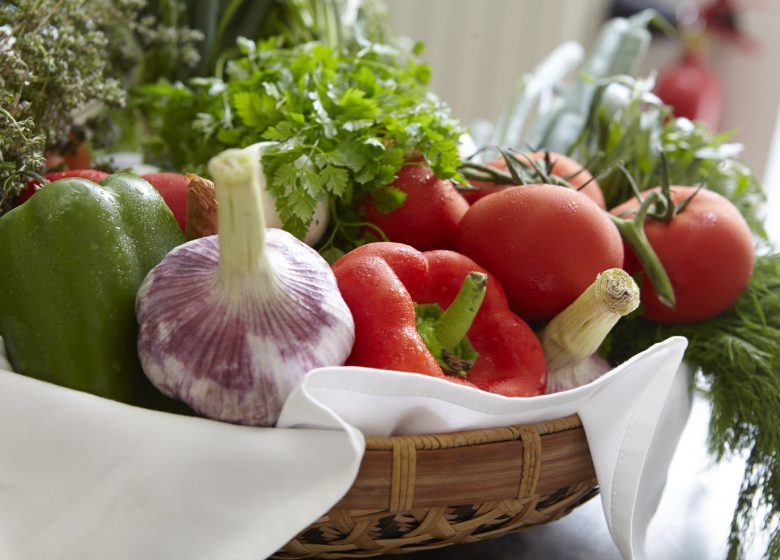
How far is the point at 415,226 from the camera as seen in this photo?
86cm

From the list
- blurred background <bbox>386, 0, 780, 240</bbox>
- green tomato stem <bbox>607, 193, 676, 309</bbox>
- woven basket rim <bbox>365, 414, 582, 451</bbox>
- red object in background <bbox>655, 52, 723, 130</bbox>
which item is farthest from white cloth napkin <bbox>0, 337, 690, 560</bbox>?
red object in background <bbox>655, 52, 723, 130</bbox>

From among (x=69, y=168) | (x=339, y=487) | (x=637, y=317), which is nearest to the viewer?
(x=339, y=487)

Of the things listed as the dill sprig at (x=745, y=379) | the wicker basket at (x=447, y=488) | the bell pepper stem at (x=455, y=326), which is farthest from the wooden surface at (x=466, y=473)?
the dill sprig at (x=745, y=379)

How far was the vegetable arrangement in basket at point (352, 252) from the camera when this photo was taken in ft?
2.00

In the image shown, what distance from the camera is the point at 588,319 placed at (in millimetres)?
731

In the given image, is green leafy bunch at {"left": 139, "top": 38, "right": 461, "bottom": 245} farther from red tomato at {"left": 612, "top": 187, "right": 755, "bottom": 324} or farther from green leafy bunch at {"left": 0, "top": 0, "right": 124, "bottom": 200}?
red tomato at {"left": 612, "top": 187, "right": 755, "bottom": 324}

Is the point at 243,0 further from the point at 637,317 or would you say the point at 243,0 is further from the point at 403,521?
the point at 403,521

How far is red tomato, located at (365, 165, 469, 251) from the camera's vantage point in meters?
0.86

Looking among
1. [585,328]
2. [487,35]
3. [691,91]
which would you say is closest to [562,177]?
[585,328]

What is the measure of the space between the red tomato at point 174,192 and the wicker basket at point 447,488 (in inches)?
13.5

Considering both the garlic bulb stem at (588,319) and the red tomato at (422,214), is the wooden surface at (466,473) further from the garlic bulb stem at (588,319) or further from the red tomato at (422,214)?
the red tomato at (422,214)

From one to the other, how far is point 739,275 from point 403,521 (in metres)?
0.49

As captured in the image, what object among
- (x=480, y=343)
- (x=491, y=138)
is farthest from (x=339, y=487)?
(x=491, y=138)

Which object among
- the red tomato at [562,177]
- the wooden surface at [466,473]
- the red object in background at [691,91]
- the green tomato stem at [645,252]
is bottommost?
the red object in background at [691,91]
